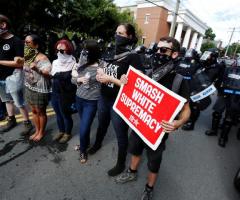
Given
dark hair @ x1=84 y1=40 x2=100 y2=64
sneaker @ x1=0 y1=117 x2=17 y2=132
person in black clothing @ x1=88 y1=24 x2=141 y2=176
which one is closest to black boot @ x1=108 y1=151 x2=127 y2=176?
person in black clothing @ x1=88 y1=24 x2=141 y2=176

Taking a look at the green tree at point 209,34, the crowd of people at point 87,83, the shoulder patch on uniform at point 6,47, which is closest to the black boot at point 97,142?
the crowd of people at point 87,83

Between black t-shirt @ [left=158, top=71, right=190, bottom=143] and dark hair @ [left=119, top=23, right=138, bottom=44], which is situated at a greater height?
dark hair @ [left=119, top=23, right=138, bottom=44]

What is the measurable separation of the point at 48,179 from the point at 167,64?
2069mm

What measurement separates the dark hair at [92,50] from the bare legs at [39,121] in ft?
4.25

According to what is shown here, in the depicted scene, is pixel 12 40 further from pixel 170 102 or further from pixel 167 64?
pixel 170 102

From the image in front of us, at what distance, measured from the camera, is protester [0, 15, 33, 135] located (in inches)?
126

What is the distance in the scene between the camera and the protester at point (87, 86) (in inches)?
104

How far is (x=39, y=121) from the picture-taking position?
349cm

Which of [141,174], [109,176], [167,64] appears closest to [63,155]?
[109,176]

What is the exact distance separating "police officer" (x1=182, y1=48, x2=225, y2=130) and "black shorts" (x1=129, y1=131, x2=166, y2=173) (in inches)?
101

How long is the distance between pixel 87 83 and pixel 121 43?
2.22 ft

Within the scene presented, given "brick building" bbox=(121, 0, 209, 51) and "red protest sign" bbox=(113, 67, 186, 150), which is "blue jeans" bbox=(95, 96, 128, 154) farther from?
"brick building" bbox=(121, 0, 209, 51)

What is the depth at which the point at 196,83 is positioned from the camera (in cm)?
457

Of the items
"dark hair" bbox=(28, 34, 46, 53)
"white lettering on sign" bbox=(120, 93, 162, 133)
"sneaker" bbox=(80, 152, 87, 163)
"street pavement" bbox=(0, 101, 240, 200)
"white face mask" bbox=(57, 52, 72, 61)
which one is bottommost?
"street pavement" bbox=(0, 101, 240, 200)
